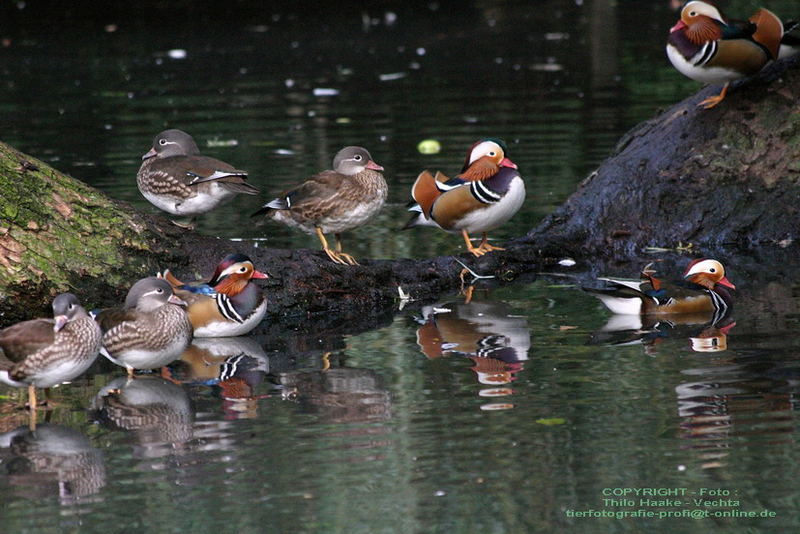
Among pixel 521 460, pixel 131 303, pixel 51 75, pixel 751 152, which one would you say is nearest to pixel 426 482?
pixel 521 460

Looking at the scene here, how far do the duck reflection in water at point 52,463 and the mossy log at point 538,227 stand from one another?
1982 millimetres

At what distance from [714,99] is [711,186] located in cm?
72

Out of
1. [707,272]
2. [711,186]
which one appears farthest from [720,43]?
[707,272]

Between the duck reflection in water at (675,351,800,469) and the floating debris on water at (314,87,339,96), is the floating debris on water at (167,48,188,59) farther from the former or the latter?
the duck reflection in water at (675,351,800,469)

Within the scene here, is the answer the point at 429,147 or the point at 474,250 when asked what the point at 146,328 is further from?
the point at 429,147

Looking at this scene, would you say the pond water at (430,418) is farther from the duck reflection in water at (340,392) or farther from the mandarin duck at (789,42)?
the mandarin duck at (789,42)

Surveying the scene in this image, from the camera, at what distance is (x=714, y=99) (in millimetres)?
10555

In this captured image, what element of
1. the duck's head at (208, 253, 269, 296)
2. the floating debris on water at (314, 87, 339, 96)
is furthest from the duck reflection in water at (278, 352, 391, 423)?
the floating debris on water at (314, 87, 339, 96)

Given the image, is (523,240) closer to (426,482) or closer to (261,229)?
(261,229)

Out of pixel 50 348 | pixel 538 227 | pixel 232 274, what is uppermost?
pixel 538 227

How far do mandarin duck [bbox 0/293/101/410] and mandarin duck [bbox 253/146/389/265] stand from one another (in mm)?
2624

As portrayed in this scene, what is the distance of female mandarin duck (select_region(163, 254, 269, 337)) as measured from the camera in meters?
8.17

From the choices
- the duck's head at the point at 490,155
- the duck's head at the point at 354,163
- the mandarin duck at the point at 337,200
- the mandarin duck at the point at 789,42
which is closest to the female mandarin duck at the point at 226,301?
the mandarin duck at the point at 337,200

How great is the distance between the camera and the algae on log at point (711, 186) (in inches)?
408
